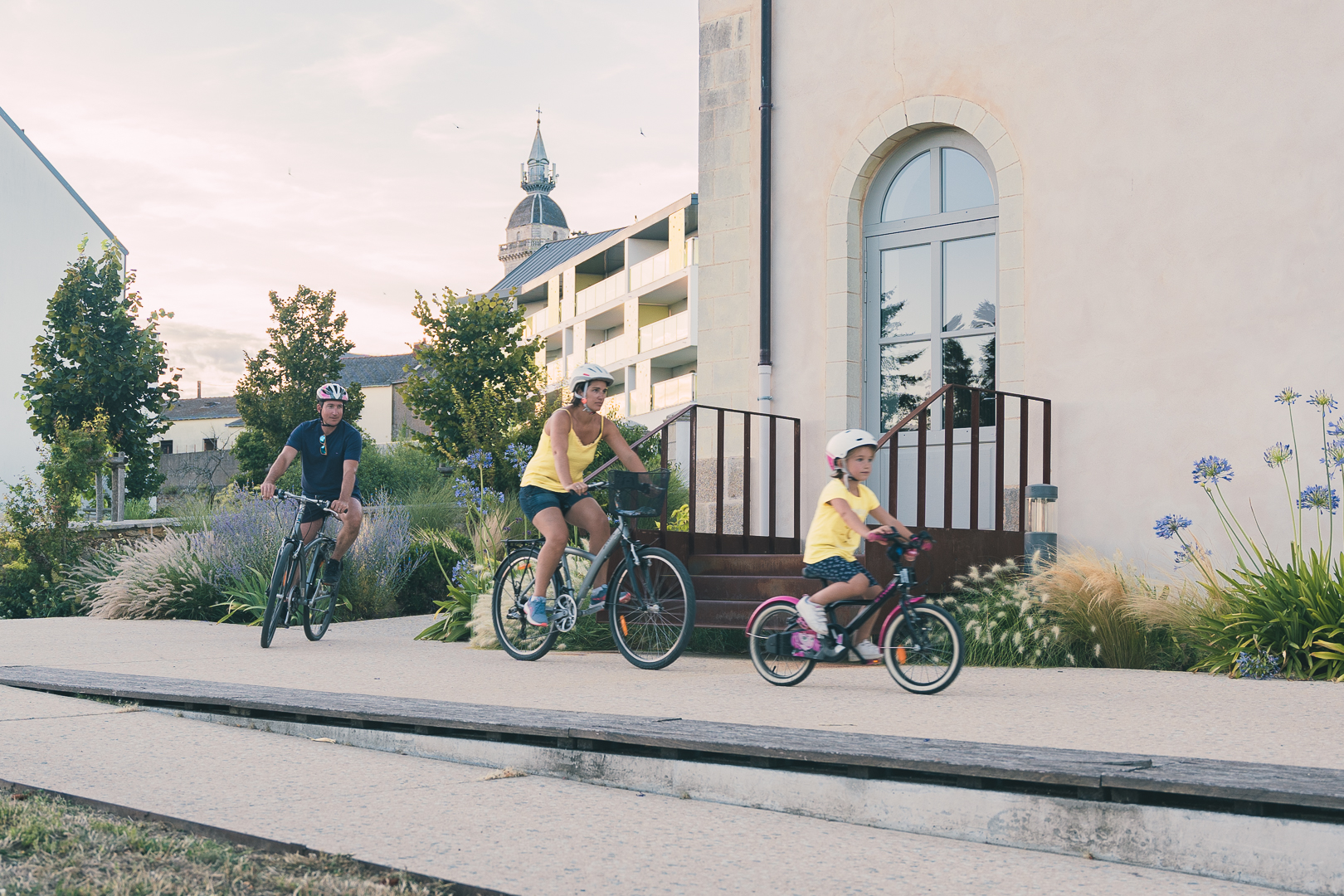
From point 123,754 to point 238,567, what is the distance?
7429 millimetres

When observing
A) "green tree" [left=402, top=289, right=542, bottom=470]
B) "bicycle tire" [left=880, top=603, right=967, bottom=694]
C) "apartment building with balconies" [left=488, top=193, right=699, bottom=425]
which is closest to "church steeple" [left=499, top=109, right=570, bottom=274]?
"apartment building with balconies" [left=488, top=193, right=699, bottom=425]

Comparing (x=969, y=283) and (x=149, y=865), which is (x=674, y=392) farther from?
(x=149, y=865)

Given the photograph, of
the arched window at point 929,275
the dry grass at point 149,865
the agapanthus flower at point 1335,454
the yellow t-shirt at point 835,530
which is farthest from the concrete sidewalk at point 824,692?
the arched window at point 929,275

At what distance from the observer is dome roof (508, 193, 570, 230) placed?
423ft

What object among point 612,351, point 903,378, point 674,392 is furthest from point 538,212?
point 903,378

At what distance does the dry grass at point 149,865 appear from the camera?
Result: 260 centimetres

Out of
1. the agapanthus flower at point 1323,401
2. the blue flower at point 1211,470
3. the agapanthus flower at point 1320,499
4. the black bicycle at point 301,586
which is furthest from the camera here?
the black bicycle at point 301,586

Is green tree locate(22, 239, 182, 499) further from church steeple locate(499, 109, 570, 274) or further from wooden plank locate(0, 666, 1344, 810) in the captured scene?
church steeple locate(499, 109, 570, 274)

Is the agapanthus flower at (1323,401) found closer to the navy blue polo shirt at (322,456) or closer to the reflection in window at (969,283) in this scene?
the reflection in window at (969,283)

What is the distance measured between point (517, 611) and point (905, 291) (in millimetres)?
4329

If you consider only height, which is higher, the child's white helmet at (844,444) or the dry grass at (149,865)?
the child's white helmet at (844,444)

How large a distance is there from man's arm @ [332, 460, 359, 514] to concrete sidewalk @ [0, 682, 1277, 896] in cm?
Answer: 397

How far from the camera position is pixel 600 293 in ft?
189

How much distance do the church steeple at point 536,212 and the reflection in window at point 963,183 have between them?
120m
